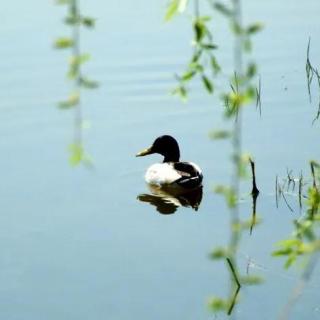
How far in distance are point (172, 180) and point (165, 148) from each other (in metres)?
0.44

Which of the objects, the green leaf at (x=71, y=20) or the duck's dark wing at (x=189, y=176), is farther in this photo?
the duck's dark wing at (x=189, y=176)

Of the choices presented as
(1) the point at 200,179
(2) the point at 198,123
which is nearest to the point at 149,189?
(1) the point at 200,179

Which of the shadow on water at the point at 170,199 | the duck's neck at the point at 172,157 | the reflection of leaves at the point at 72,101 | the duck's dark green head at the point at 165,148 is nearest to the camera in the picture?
the reflection of leaves at the point at 72,101

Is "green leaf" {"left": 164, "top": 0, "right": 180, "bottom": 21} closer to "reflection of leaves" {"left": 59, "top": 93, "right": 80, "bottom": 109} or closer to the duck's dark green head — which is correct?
"reflection of leaves" {"left": 59, "top": 93, "right": 80, "bottom": 109}

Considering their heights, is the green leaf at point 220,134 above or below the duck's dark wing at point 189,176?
above

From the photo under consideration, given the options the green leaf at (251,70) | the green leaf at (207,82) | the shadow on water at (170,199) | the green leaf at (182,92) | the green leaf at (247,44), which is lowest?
the shadow on water at (170,199)

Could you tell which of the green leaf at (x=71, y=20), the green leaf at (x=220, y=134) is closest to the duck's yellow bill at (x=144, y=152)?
the green leaf at (x=220, y=134)

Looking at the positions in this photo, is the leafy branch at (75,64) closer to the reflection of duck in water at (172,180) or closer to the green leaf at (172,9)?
the green leaf at (172,9)

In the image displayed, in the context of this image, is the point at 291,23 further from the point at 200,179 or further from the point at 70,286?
the point at 70,286

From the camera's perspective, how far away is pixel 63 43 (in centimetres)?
208

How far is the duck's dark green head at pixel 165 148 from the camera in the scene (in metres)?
10.1

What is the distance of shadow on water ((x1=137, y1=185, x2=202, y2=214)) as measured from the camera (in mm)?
9340

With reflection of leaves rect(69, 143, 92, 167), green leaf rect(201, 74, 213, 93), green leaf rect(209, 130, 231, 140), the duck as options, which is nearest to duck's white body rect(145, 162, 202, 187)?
the duck

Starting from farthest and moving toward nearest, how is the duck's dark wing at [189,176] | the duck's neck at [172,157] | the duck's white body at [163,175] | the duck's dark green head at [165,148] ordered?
the duck's neck at [172,157] < the duck's dark green head at [165,148] < the duck's white body at [163,175] < the duck's dark wing at [189,176]
